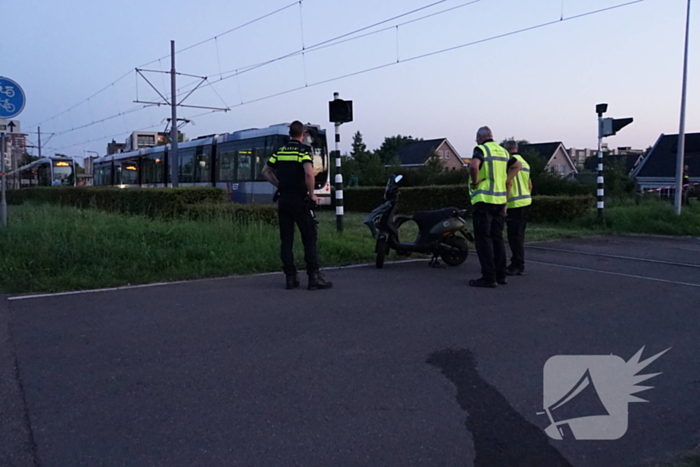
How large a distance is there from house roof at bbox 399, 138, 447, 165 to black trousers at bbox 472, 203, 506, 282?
67.1 metres

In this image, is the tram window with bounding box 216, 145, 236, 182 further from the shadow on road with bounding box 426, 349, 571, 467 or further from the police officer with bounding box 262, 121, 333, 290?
the shadow on road with bounding box 426, 349, 571, 467

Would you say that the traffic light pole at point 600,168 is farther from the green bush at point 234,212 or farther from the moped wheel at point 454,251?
the green bush at point 234,212

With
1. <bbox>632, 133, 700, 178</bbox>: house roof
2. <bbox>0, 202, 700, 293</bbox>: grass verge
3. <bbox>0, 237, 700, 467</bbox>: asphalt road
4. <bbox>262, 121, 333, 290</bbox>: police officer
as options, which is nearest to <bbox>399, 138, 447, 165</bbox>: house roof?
<bbox>632, 133, 700, 178</bbox>: house roof

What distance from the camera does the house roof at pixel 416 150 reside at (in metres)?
75.0

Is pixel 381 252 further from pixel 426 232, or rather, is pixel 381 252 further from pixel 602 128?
pixel 602 128

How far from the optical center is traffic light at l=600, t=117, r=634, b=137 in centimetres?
1481

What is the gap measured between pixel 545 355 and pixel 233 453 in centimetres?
260

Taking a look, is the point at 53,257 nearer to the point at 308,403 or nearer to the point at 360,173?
the point at 308,403

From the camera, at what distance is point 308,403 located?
3.76 metres

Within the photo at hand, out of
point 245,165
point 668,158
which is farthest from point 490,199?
point 668,158

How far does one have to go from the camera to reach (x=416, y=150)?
7700cm

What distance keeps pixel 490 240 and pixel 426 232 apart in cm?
147

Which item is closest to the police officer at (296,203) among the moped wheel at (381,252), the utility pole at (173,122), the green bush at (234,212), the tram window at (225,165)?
the moped wheel at (381,252)

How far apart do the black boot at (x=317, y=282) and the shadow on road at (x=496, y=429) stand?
2.88m
